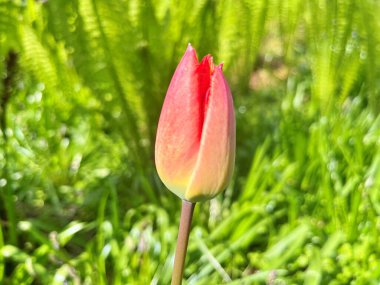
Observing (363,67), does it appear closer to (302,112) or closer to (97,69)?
(302,112)

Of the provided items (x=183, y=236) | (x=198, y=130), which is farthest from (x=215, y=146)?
(x=183, y=236)

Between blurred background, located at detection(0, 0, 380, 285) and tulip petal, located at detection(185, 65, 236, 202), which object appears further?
blurred background, located at detection(0, 0, 380, 285)

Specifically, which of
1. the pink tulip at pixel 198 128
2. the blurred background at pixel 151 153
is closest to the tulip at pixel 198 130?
the pink tulip at pixel 198 128

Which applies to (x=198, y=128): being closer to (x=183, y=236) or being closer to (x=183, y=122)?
(x=183, y=122)

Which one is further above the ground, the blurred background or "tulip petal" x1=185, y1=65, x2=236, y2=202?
"tulip petal" x1=185, y1=65, x2=236, y2=202

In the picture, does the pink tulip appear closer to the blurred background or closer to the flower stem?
the flower stem

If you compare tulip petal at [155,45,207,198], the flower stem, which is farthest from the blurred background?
tulip petal at [155,45,207,198]

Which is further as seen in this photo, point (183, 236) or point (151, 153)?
point (151, 153)
